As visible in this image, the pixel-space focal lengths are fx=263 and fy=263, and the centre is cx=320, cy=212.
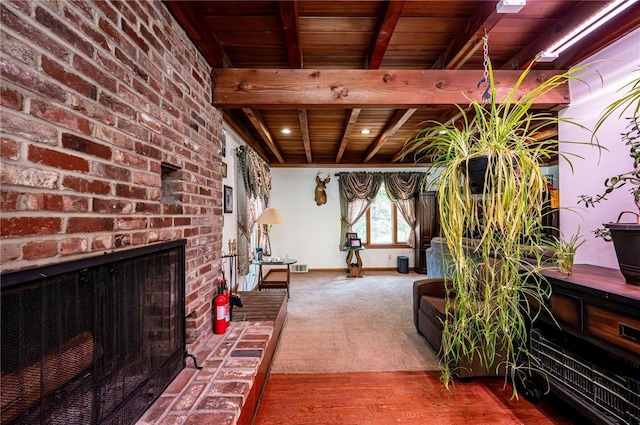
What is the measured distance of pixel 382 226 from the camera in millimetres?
6410

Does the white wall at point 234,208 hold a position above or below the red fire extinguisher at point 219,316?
above

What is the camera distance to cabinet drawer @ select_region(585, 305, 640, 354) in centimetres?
122

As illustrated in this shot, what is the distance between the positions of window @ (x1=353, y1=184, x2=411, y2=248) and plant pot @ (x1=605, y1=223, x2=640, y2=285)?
16.1 ft

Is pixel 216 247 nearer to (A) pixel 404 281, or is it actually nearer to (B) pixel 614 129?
(B) pixel 614 129

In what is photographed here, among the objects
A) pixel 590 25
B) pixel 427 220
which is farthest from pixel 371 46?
pixel 427 220

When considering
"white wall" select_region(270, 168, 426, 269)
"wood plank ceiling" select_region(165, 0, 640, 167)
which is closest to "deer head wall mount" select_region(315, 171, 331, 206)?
"white wall" select_region(270, 168, 426, 269)

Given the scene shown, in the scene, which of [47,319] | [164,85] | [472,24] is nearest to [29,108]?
[47,319]

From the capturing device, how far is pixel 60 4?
2.78 feet

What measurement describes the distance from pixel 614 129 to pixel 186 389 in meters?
3.09

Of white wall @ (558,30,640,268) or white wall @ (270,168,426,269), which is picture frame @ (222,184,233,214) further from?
white wall @ (558,30,640,268)

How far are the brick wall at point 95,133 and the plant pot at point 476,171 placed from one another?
1.47 m

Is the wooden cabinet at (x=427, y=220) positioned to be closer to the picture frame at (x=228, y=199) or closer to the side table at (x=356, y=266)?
the side table at (x=356, y=266)

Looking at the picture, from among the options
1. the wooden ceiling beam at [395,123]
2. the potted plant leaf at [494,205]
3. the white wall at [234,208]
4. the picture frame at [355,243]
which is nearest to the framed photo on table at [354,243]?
the picture frame at [355,243]

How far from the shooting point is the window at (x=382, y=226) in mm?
6344
